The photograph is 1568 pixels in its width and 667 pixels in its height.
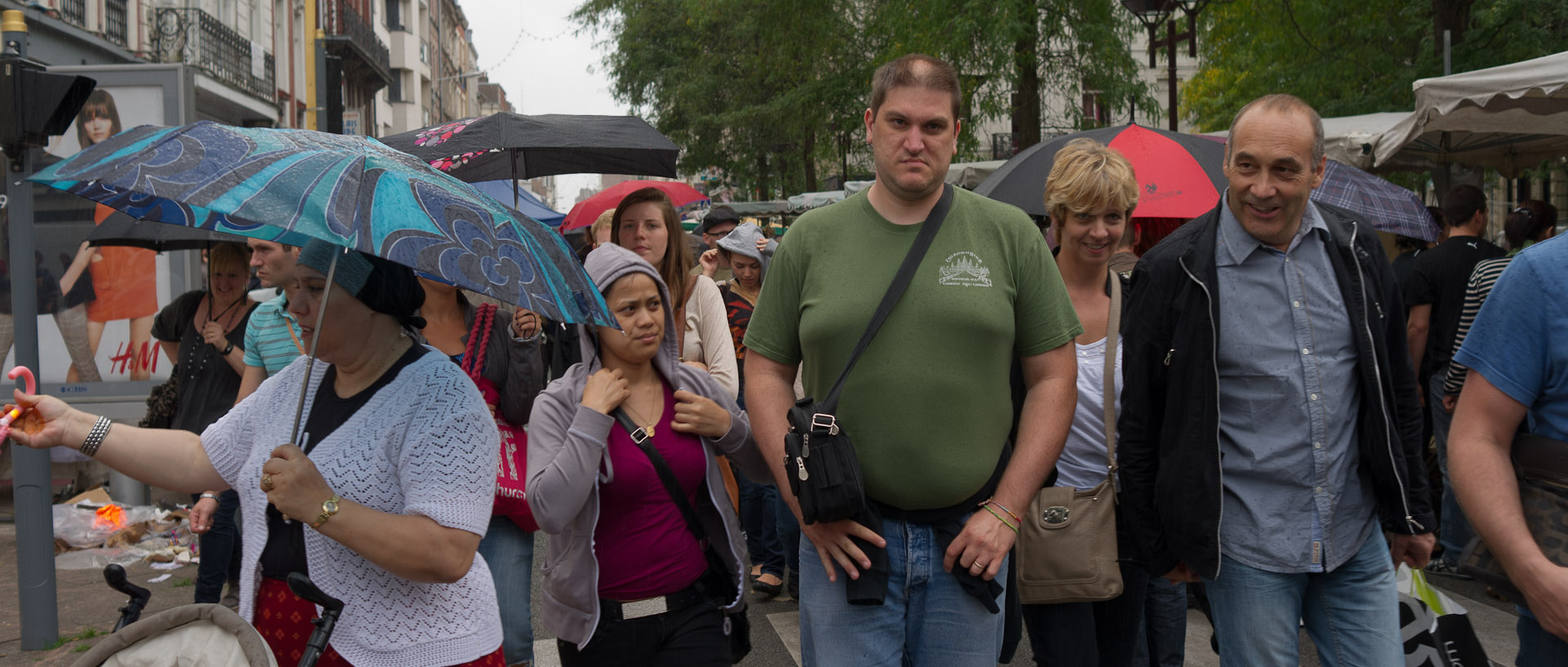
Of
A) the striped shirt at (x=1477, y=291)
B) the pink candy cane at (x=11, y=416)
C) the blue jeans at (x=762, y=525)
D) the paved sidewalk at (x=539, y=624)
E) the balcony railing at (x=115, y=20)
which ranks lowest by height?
the paved sidewalk at (x=539, y=624)

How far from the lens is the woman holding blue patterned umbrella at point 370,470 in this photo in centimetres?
239

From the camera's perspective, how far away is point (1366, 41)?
1631 centimetres

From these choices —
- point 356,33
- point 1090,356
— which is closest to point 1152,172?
point 1090,356

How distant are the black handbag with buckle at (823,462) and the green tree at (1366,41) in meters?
13.3

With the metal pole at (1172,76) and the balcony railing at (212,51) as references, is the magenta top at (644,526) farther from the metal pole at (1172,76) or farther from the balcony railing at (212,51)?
the balcony railing at (212,51)

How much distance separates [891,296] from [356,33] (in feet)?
124

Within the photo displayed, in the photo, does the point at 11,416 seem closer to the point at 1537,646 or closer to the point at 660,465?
the point at 660,465

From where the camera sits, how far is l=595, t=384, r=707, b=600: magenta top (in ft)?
10.5

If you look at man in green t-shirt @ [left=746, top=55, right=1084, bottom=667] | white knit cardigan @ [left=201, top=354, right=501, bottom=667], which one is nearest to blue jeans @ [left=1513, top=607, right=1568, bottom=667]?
man in green t-shirt @ [left=746, top=55, right=1084, bottom=667]

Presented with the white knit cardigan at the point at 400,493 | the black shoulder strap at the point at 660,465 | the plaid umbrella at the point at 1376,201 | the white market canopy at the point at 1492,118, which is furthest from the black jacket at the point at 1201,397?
the plaid umbrella at the point at 1376,201

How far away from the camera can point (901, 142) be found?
9.21 feet

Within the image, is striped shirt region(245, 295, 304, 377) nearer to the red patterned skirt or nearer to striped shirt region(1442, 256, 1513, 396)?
the red patterned skirt

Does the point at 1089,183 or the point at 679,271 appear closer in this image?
the point at 1089,183

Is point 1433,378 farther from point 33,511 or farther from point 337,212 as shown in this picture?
point 33,511
